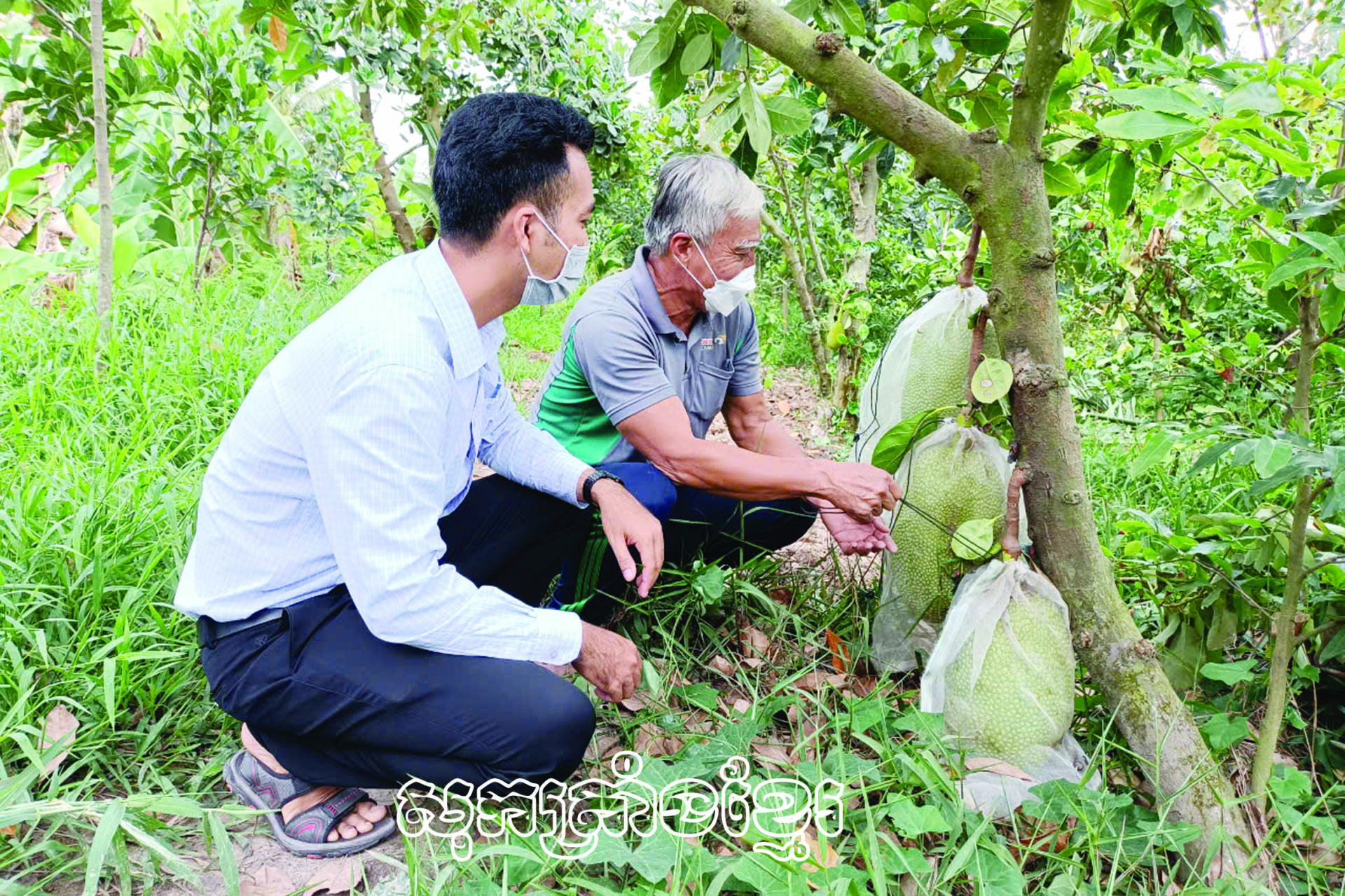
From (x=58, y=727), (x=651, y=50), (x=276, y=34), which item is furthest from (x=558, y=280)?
(x=276, y=34)

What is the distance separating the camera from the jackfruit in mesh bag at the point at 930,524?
1.68 m

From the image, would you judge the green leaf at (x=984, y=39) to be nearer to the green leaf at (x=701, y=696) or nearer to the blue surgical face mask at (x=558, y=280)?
the blue surgical face mask at (x=558, y=280)

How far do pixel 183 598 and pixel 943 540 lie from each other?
4.44 ft

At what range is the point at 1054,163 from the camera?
1660 millimetres

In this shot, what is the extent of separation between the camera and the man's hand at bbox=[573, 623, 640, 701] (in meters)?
1.51

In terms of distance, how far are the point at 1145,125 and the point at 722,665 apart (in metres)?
1.32

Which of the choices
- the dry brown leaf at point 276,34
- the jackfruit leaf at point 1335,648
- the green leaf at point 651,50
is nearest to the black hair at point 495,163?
the green leaf at point 651,50

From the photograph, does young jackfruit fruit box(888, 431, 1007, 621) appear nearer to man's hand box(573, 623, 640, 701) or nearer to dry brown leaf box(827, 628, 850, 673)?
dry brown leaf box(827, 628, 850, 673)

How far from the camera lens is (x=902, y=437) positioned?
175cm

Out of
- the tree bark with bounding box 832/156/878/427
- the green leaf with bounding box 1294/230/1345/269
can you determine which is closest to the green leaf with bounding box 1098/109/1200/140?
the green leaf with bounding box 1294/230/1345/269

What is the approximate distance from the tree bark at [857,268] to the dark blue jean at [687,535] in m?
1.63

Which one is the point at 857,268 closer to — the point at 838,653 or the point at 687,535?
the point at 687,535

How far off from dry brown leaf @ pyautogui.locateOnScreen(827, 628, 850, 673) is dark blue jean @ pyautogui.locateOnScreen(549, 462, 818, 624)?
286mm
